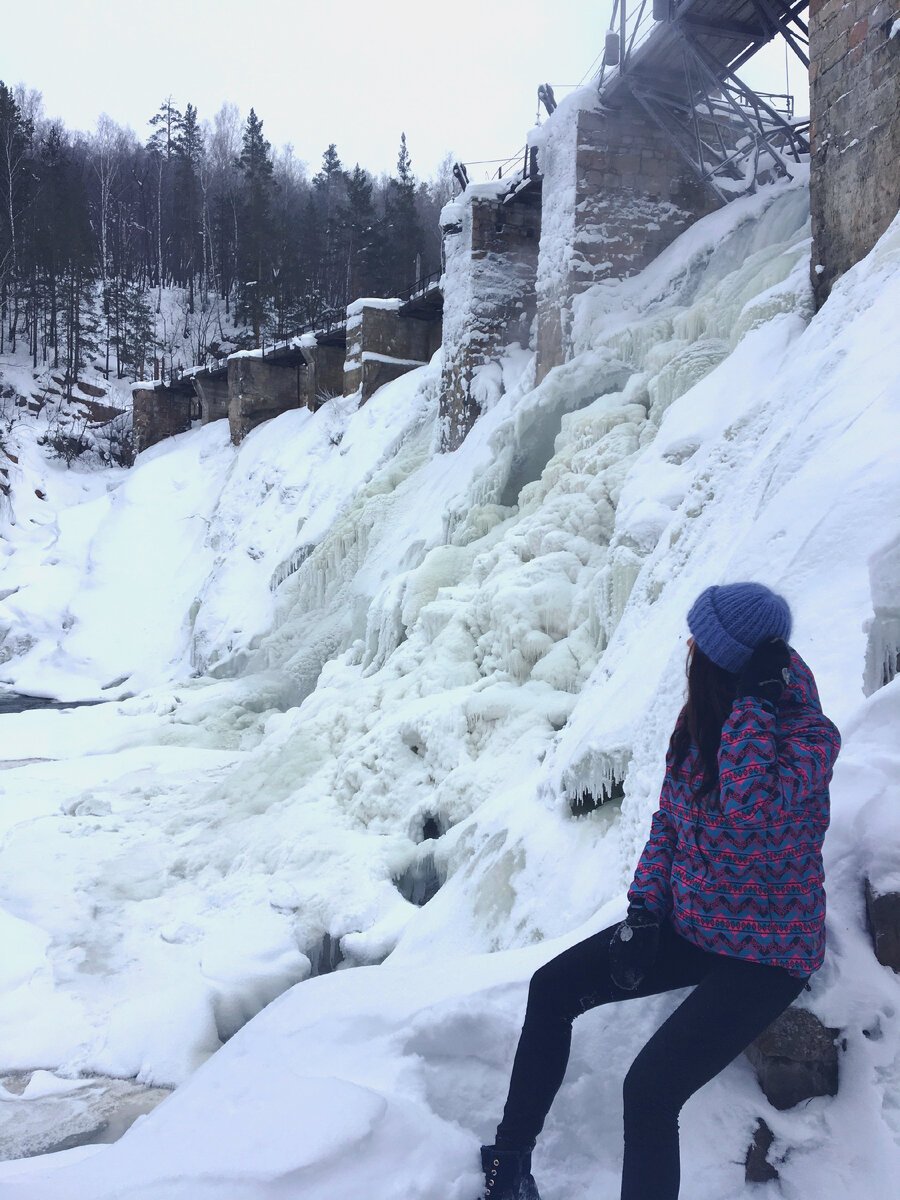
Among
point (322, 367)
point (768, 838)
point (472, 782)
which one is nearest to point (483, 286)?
point (322, 367)

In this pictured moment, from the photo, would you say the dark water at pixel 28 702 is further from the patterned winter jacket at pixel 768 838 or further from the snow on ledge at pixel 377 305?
the patterned winter jacket at pixel 768 838

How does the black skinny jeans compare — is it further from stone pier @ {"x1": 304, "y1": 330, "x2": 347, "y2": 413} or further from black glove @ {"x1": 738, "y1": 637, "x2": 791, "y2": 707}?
stone pier @ {"x1": 304, "y1": 330, "x2": 347, "y2": 413}

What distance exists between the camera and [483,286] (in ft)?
38.4

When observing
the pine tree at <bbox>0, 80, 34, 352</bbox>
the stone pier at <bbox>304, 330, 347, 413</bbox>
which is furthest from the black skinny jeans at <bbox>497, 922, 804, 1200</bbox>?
the pine tree at <bbox>0, 80, 34, 352</bbox>

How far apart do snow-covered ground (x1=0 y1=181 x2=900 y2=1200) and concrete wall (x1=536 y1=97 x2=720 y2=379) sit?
0.45m

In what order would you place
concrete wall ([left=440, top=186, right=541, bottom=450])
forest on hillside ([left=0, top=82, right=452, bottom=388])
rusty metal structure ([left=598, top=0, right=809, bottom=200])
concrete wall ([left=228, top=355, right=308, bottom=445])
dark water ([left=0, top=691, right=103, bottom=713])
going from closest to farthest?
rusty metal structure ([left=598, top=0, right=809, bottom=200])
concrete wall ([left=440, top=186, right=541, bottom=450])
dark water ([left=0, top=691, right=103, bottom=713])
concrete wall ([left=228, top=355, right=308, bottom=445])
forest on hillside ([left=0, top=82, right=452, bottom=388])

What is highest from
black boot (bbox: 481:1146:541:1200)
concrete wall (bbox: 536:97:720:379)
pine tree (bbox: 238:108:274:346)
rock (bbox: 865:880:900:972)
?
pine tree (bbox: 238:108:274:346)

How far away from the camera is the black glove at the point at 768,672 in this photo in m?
1.64

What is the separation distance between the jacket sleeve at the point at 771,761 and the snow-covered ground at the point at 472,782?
0.43 metres

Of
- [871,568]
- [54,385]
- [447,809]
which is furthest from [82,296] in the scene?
[871,568]

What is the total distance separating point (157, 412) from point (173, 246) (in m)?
18.4

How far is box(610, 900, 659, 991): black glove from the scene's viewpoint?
1.66 meters

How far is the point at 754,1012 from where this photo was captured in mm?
1553

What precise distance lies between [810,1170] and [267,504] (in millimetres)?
15703
